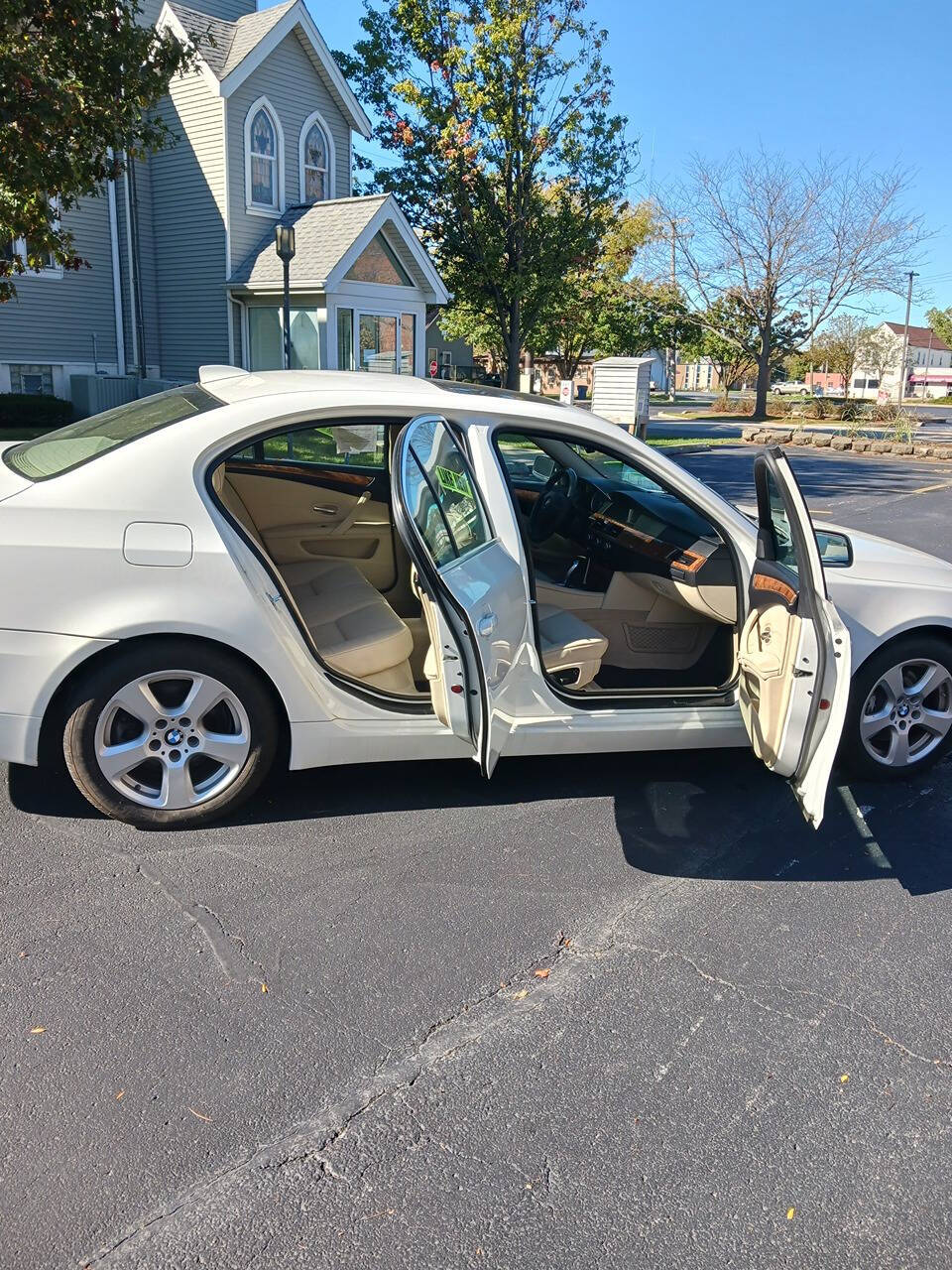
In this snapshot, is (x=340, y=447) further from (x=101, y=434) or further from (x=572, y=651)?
(x=572, y=651)

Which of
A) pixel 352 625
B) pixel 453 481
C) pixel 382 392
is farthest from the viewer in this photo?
pixel 352 625

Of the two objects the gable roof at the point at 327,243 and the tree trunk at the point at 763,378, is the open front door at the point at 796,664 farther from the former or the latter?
the tree trunk at the point at 763,378

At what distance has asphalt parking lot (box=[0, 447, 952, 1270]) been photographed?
214 centimetres

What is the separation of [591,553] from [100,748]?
245 centimetres

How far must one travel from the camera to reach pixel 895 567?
424 cm

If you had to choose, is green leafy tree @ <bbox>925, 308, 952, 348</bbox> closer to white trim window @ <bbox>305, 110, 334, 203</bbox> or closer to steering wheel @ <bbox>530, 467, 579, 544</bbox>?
white trim window @ <bbox>305, 110, 334, 203</bbox>

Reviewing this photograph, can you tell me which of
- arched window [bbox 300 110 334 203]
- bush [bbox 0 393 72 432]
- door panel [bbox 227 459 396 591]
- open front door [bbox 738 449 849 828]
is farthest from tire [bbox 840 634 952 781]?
arched window [bbox 300 110 334 203]

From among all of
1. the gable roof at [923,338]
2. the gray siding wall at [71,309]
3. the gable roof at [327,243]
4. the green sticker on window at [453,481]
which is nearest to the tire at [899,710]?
the green sticker on window at [453,481]

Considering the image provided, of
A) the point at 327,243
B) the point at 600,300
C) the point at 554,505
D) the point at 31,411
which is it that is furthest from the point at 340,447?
the point at 600,300

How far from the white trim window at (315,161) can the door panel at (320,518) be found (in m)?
17.7

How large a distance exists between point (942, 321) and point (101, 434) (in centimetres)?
10199

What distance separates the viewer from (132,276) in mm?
20266

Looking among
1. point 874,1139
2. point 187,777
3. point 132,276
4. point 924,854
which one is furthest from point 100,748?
point 132,276

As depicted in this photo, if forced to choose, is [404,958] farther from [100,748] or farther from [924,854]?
[924,854]
